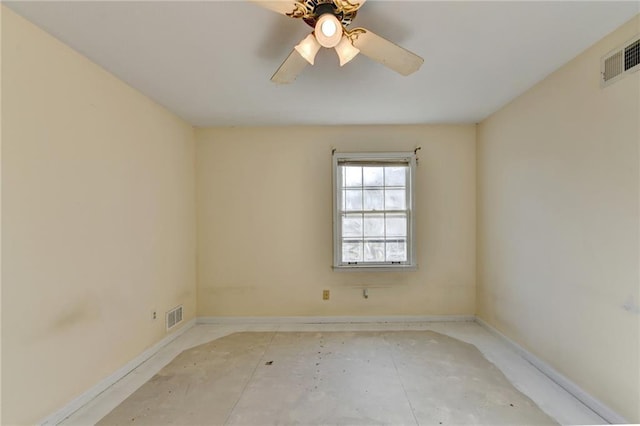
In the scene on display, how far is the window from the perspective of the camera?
347cm

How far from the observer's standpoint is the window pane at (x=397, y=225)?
3504 millimetres

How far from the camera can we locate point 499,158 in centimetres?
306

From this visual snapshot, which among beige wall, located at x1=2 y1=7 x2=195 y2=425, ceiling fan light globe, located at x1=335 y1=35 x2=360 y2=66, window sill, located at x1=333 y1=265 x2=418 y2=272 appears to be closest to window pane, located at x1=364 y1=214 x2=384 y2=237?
window sill, located at x1=333 y1=265 x2=418 y2=272

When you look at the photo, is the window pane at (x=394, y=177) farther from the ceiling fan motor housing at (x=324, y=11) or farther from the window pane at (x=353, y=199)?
the ceiling fan motor housing at (x=324, y=11)

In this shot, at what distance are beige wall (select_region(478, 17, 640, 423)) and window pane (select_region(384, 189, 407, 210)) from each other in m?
1.01

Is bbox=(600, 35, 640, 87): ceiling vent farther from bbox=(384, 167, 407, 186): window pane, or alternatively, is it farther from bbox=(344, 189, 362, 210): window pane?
bbox=(344, 189, 362, 210): window pane

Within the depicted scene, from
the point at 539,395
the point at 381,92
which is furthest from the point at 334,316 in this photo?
the point at 381,92

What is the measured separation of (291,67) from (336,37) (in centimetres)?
41

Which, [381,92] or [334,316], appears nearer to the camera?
[381,92]

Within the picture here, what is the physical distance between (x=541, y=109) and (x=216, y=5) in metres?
2.55

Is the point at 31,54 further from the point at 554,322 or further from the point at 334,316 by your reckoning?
the point at 554,322

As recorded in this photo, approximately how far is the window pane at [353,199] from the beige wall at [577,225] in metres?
1.49

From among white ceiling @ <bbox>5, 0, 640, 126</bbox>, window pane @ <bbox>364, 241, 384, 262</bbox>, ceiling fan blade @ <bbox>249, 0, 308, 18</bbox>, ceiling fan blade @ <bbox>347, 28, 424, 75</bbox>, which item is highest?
white ceiling @ <bbox>5, 0, 640, 126</bbox>

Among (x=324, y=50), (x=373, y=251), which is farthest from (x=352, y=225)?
(x=324, y=50)
